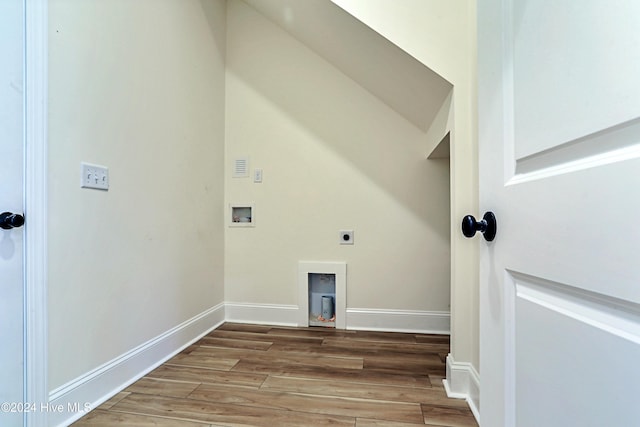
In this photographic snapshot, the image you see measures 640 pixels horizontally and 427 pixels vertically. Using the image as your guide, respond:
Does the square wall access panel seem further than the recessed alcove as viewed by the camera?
Yes

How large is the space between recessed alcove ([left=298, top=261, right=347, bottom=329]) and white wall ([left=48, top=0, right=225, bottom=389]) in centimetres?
75

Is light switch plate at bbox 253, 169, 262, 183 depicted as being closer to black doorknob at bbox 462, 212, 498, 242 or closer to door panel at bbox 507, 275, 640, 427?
black doorknob at bbox 462, 212, 498, 242

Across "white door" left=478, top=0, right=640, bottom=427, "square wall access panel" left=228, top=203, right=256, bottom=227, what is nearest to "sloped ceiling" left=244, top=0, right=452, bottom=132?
"white door" left=478, top=0, right=640, bottom=427

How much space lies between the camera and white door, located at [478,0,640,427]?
14.0 inches

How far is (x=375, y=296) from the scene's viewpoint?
2.31 metres

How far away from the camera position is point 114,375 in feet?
4.74

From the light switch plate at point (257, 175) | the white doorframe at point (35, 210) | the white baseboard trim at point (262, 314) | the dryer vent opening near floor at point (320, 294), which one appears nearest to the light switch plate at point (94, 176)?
the white doorframe at point (35, 210)

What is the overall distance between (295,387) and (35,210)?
4.70 ft

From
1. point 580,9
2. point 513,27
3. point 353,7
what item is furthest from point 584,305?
point 353,7

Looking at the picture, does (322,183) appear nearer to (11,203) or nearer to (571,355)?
(11,203)

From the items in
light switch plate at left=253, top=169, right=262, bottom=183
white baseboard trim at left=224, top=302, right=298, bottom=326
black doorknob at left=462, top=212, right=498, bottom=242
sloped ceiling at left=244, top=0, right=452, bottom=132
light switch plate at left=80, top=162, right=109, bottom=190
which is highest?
sloped ceiling at left=244, top=0, right=452, bottom=132

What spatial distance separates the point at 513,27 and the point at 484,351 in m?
0.75

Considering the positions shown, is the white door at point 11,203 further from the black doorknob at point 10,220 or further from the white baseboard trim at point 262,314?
the white baseboard trim at point 262,314

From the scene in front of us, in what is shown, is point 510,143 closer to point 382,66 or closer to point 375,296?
point 382,66
